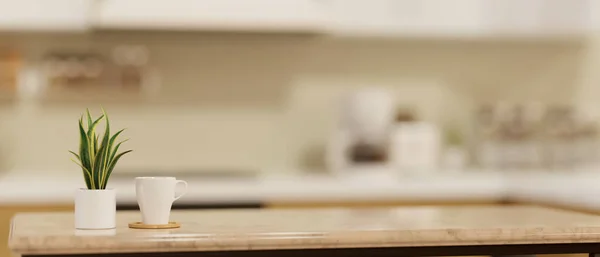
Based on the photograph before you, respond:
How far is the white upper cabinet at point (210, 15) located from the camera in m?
3.71

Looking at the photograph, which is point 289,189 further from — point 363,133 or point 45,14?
point 45,14

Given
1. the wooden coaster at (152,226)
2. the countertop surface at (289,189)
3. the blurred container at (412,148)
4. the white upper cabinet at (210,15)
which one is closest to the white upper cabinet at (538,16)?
the blurred container at (412,148)

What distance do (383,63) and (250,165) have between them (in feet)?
2.55

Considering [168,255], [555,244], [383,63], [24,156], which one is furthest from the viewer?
[383,63]

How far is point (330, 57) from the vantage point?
440 centimetres

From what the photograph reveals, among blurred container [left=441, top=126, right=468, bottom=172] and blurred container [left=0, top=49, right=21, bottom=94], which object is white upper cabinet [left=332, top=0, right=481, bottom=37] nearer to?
blurred container [left=441, top=126, right=468, bottom=172]

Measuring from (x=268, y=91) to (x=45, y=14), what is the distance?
1.06m

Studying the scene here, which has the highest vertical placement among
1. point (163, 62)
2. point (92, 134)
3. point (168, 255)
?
point (163, 62)

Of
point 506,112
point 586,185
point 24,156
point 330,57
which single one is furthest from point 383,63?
point 24,156

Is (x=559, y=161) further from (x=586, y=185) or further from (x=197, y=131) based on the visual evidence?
(x=197, y=131)

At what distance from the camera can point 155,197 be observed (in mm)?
1923

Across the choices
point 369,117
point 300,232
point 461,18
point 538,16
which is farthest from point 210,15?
point 300,232

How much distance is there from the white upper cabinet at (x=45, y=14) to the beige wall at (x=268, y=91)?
0.32 meters

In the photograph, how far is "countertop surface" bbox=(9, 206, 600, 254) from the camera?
5.70 ft
